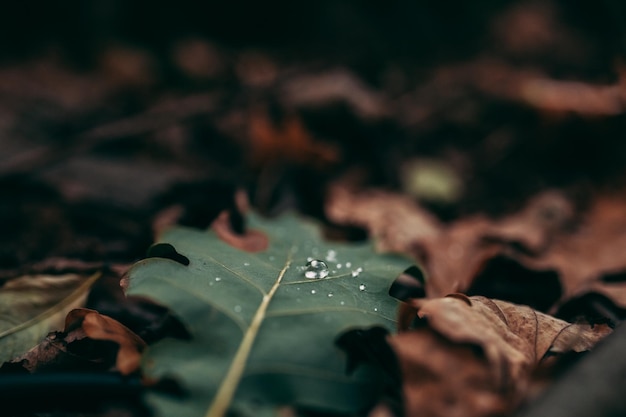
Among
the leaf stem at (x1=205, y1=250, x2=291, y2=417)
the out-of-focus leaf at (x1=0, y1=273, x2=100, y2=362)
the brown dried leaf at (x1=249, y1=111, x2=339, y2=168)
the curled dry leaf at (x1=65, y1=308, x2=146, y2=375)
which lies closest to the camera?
the leaf stem at (x1=205, y1=250, x2=291, y2=417)

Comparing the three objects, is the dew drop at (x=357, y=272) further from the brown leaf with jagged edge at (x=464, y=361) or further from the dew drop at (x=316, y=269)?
the brown leaf with jagged edge at (x=464, y=361)

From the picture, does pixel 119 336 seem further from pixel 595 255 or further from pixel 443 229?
pixel 595 255

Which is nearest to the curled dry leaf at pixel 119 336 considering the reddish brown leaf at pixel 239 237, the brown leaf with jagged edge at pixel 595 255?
the reddish brown leaf at pixel 239 237

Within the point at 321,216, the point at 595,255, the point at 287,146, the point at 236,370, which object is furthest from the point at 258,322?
the point at 287,146

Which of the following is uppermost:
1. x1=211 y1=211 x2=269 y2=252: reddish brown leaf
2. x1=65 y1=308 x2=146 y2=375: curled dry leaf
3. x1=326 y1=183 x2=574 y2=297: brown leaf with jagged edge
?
x1=211 y1=211 x2=269 y2=252: reddish brown leaf

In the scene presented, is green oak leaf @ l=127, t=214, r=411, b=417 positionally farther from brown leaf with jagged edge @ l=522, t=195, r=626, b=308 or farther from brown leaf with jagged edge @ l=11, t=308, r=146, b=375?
brown leaf with jagged edge @ l=522, t=195, r=626, b=308

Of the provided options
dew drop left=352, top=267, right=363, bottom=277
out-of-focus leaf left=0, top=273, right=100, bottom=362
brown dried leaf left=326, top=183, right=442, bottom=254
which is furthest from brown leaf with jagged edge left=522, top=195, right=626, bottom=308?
out-of-focus leaf left=0, top=273, right=100, bottom=362

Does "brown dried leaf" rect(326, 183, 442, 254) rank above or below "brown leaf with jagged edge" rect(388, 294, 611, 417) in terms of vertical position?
below
